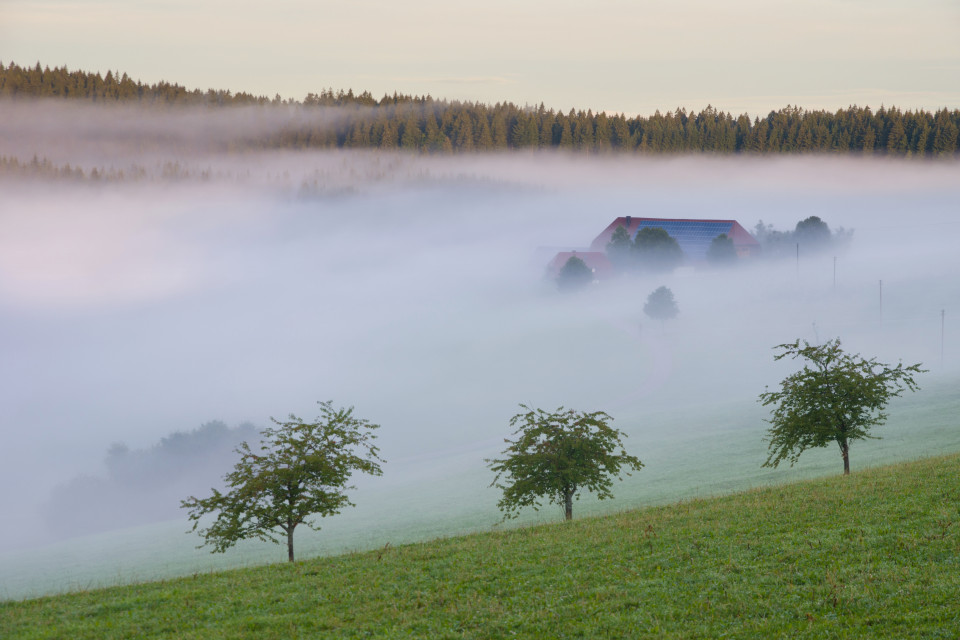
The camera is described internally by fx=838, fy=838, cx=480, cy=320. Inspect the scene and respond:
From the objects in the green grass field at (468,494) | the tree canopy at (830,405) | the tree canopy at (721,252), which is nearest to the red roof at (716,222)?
the tree canopy at (721,252)

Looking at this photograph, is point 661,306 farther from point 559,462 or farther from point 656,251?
point 559,462

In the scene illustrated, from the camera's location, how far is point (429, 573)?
917 inches

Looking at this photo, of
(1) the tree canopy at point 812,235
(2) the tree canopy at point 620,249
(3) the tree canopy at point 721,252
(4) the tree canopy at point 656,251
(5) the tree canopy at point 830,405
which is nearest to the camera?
(5) the tree canopy at point 830,405

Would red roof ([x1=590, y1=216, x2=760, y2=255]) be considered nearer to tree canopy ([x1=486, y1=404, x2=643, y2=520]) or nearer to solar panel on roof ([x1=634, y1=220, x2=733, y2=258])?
solar panel on roof ([x1=634, y1=220, x2=733, y2=258])

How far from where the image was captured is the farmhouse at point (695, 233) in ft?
606

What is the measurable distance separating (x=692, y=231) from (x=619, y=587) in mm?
180942

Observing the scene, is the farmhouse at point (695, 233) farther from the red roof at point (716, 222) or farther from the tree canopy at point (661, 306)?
the tree canopy at point (661, 306)

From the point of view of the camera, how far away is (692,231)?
19300cm

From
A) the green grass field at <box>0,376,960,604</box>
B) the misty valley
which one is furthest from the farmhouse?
the green grass field at <box>0,376,960,604</box>

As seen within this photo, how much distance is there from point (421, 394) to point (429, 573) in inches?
4235

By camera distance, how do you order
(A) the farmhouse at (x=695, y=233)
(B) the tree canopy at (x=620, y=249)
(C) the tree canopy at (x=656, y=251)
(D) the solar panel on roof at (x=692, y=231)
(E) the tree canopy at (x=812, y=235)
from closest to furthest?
(C) the tree canopy at (x=656, y=251), (B) the tree canopy at (x=620, y=249), (A) the farmhouse at (x=695, y=233), (D) the solar panel on roof at (x=692, y=231), (E) the tree canopy at (x=812, y=235)

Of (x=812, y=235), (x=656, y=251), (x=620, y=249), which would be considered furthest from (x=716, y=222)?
(x=620, y=249)

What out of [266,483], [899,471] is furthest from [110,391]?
[899,471]

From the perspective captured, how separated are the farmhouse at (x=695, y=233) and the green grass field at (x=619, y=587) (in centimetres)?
16116
